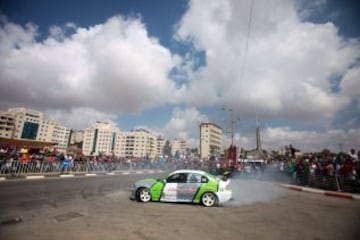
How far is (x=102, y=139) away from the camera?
16400cm

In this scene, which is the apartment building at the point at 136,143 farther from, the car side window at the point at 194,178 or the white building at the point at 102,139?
the car side window at the point at 194,178

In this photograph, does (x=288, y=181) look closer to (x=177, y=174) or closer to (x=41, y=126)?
(x=177, y=174)

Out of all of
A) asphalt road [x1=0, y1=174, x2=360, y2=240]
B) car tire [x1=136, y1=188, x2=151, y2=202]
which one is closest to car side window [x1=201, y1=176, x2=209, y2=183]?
asphalt road [x1=0, y1=174, x2=360, y2=240]

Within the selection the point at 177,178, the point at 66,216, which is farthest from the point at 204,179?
the point at 66,216

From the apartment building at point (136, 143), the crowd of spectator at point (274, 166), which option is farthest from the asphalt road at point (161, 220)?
the apartment building at point (136, 143)

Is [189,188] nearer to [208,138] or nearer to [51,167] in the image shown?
[51,167]

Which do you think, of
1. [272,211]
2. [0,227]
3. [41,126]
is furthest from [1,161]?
[41,126]

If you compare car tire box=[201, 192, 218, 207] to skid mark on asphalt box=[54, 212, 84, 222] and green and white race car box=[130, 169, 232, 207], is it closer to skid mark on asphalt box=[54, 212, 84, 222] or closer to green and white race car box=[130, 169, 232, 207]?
green and white race car box=[130, 169, 232, 207]

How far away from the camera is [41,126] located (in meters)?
145

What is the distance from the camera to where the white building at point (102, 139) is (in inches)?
6365

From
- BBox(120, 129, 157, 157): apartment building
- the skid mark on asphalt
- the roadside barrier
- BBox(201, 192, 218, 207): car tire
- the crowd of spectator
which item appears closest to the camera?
the skid mark on asphalt

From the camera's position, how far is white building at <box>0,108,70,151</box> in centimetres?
12214

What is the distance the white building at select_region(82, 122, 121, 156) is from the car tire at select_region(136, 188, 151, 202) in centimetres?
15856

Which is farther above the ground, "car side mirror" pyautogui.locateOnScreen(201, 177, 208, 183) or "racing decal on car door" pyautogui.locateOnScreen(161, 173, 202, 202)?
"car side mirror" pyautogui.locateOnScreen(201, 177, 208, 183)
